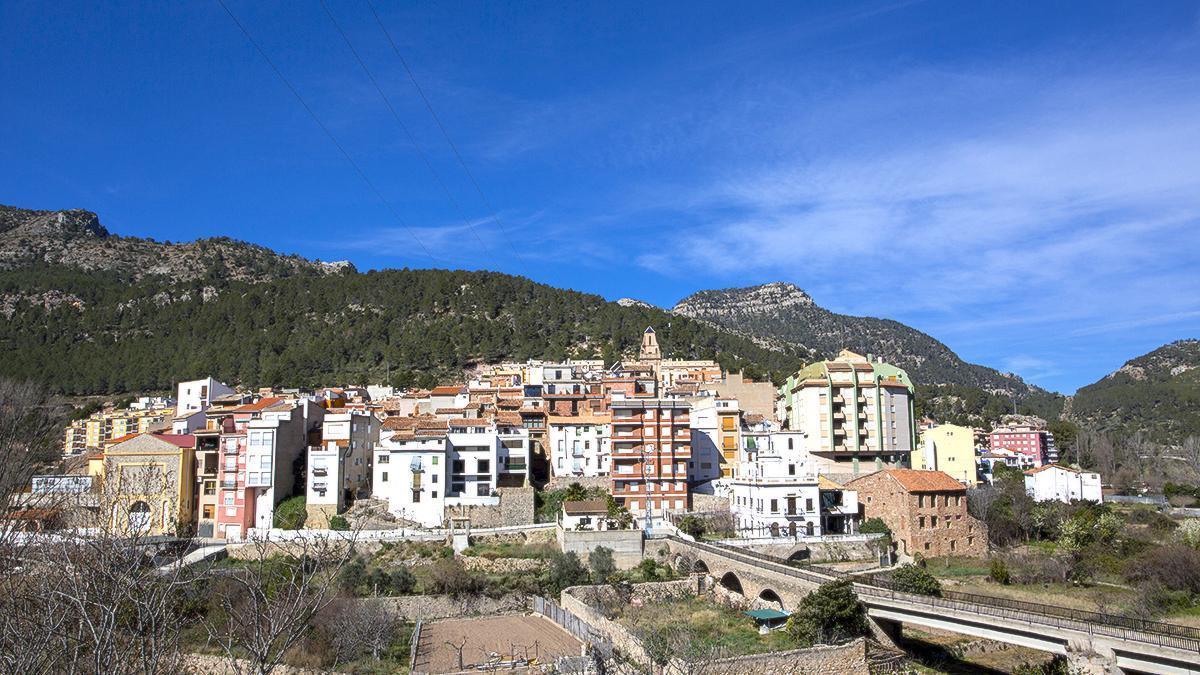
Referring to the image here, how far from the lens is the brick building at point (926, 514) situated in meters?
43.3

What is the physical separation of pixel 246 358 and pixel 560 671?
276 feet

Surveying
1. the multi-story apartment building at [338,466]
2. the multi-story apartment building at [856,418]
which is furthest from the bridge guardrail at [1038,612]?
the multi-story apartment building at [856,418]

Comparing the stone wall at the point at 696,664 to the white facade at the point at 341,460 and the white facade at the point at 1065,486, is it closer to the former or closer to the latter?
the white facade at the point at 341,460

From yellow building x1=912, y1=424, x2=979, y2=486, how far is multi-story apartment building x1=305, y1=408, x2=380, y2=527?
129ft

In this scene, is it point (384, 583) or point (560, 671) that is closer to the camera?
point (560, 671)

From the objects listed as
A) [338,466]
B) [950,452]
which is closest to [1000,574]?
[950,452]

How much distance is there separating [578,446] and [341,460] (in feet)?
46.2

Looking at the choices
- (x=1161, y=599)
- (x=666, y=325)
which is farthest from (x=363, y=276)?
(x=1161, y=599)

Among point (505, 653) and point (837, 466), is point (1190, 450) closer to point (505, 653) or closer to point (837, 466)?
point (837, 466)

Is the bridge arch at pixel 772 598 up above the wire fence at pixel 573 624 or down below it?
above

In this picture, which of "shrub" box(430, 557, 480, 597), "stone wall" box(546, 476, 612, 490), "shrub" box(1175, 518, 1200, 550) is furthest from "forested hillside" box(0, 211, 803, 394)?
"shrub" box(430, 557, 480, 597)

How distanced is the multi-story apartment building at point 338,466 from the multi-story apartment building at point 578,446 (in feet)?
36.2

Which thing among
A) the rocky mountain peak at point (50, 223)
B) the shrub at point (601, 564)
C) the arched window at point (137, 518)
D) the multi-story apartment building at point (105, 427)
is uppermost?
the rocky mountain peak at point (50, 223)

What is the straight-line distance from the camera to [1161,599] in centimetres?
3472
